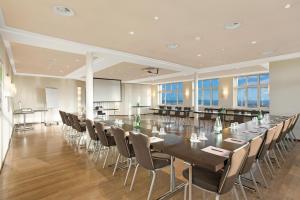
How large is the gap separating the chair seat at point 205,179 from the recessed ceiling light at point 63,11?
3046 millimetres

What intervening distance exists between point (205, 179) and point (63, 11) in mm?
3257

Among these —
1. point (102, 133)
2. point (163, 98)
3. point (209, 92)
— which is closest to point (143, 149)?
point (102, 133)

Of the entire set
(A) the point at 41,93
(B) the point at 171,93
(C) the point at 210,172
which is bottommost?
(C) the point at 210,172

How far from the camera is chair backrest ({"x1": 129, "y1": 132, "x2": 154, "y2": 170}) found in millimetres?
2055

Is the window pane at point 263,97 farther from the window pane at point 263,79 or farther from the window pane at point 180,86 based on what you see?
the window pane at point 180,86

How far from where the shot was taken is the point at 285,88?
562 cm

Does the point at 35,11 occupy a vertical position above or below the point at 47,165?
above

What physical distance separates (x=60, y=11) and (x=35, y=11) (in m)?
0.41

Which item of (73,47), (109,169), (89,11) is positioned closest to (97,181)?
(109,169)

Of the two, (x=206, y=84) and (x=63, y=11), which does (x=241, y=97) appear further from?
(x=63, y=11)

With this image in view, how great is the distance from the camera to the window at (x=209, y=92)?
1184 cm

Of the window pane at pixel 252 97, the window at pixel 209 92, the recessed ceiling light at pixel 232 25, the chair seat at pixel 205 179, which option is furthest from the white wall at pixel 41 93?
the window pane at pixel 252 97

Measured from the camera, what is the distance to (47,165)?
3.50 metres

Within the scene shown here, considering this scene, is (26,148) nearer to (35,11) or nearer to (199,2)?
(35,11)
